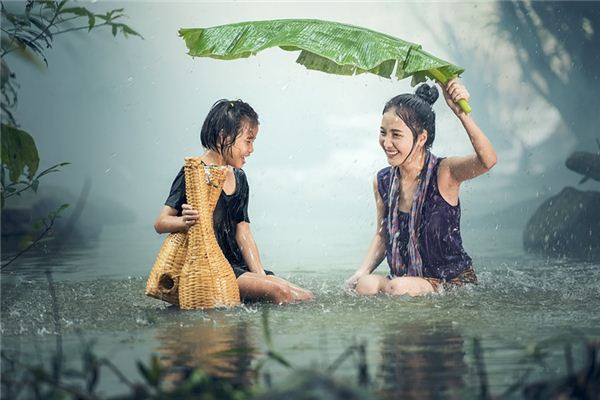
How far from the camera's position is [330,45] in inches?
281

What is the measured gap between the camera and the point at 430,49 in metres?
14.5

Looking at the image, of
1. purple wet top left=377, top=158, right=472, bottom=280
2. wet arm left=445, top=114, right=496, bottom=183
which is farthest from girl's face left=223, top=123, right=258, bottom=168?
wet arm left=445, top=114, right=496, bottom=183

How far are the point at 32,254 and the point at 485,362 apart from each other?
811 cm

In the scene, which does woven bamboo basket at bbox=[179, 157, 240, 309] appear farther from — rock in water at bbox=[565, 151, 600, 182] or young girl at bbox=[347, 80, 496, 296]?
rock in water at bbox=[565, 151, 600, 182]

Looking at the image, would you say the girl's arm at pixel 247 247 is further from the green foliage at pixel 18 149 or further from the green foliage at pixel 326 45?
the green foliage at pixel 18 149

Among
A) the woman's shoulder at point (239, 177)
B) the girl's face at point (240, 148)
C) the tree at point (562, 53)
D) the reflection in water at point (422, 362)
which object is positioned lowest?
the reflection in water at point (422, 362)

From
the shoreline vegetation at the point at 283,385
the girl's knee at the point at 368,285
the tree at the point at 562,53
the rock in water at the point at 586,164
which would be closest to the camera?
the shoreline vegetation at the point at 283,385

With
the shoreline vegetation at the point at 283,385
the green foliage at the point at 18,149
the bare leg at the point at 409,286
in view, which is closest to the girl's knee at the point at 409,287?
the bare leg at the point at 409,286

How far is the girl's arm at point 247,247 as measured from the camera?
714 cm

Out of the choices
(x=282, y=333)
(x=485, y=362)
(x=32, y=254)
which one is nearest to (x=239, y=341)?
(x=282, y=333)

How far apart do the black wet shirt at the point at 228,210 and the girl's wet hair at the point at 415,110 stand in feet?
3.78

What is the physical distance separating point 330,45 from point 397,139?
0.81m

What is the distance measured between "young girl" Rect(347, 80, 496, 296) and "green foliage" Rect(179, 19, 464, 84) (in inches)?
10.7

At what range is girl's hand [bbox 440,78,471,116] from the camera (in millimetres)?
7117
